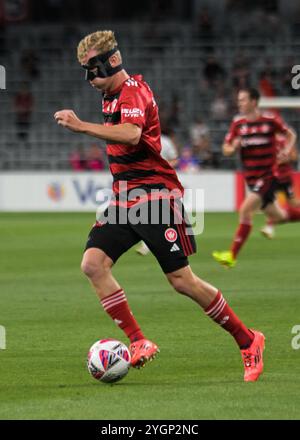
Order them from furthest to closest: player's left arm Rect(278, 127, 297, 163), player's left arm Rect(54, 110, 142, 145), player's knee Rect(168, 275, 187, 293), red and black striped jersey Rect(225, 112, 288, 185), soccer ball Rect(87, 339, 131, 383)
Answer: player's left arm Rect(278, 127, 297, 163), red and black striped jersey Rect(225, 112, 288, 185), player's knee Rect(168, 275, 187, 293), soccer ball Rect(87, 339, 131, 383), player's left arm Rect(54, 110, 142, 145)

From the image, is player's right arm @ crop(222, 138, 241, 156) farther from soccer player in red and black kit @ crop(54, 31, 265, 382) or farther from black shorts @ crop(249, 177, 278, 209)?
soccer player in red and black kit @ crop(54, 31, 265, 382)

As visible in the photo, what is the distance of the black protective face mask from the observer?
7934 mm

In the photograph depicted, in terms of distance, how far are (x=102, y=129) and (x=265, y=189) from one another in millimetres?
8766

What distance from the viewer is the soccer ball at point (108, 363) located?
7.66 metres

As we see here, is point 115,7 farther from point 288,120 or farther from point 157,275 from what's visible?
point 157,275

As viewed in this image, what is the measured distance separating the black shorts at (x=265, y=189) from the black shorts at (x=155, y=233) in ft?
26.0

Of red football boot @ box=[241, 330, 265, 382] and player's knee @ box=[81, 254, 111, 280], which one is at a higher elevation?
player's knee @ box=[81, 254, 111, 280]

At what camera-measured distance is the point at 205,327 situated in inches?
407

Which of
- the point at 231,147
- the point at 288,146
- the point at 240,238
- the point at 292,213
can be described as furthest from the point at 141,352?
the point at 292,213

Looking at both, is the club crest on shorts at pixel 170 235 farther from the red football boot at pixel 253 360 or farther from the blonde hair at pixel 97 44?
the blonde hair at pixel 97 44

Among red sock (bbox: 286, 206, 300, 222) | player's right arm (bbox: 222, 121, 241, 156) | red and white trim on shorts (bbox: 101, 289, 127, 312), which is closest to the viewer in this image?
red and white trim on shorts (bbox: 101, 289, 127, 312)

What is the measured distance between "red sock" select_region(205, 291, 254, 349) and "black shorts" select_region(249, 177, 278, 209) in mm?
8052

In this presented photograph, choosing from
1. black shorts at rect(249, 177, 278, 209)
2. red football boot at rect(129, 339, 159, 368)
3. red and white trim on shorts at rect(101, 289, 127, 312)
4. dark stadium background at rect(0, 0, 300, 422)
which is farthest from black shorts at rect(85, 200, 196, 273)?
black shorts at rect(249, 177, 278, 209)

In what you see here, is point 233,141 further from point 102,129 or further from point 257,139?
point 102,129
